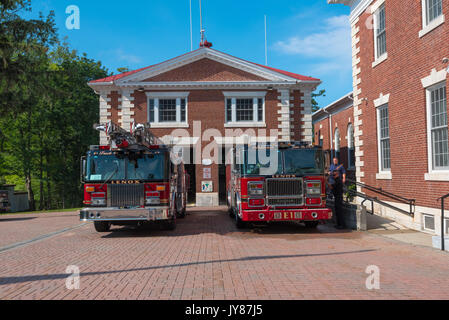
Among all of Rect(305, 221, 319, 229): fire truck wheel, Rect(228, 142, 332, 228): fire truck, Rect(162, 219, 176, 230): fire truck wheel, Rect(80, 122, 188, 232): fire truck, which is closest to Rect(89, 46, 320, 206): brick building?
Rect(162, 219, 176, 230): fire truck wheel

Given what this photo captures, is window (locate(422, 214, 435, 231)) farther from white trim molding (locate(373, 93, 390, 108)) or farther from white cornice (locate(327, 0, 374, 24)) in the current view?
white cornice (locate(327, 0, 374, 24))

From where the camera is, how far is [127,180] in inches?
445

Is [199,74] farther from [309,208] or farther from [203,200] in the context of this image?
[309,208]

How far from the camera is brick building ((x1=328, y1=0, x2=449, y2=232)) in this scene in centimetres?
1029

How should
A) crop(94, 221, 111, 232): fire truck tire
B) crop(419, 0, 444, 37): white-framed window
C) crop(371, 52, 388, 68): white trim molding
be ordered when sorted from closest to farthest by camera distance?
1. crop(419, 0, 444, 37): white-framed window
2. crop(94, 221, 111, 232): fire truck tire
3. crop(371, 52, 388, 68): white trim molding

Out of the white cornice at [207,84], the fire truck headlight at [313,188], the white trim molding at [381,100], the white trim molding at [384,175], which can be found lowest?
the fire truck headlight at [313,188]

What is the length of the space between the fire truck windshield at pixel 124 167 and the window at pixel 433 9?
27.9 feet

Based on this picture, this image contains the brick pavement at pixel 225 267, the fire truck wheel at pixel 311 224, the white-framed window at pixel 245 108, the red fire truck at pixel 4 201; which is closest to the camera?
the brick pavement at pixel 225 267

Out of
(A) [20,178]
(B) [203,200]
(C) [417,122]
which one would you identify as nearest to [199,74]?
(B) [203,200]

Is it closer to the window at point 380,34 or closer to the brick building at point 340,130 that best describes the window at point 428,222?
the window at point 380,34

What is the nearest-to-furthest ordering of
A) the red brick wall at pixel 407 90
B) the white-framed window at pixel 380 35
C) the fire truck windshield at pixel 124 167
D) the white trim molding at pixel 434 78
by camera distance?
1. the white trim molding at pixel 434 78
2. the red brick wall at pixel 407 90
3. the fire truck windshield at pixel 124 167
4. the white-framed window at pixel 380 35

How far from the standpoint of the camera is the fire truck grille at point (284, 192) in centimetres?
1123

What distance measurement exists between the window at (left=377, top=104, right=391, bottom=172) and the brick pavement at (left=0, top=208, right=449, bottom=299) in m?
3.42

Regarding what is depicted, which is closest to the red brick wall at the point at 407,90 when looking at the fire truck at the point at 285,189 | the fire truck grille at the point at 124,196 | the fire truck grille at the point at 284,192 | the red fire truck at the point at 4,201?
the fire truck at the point at 285,189
